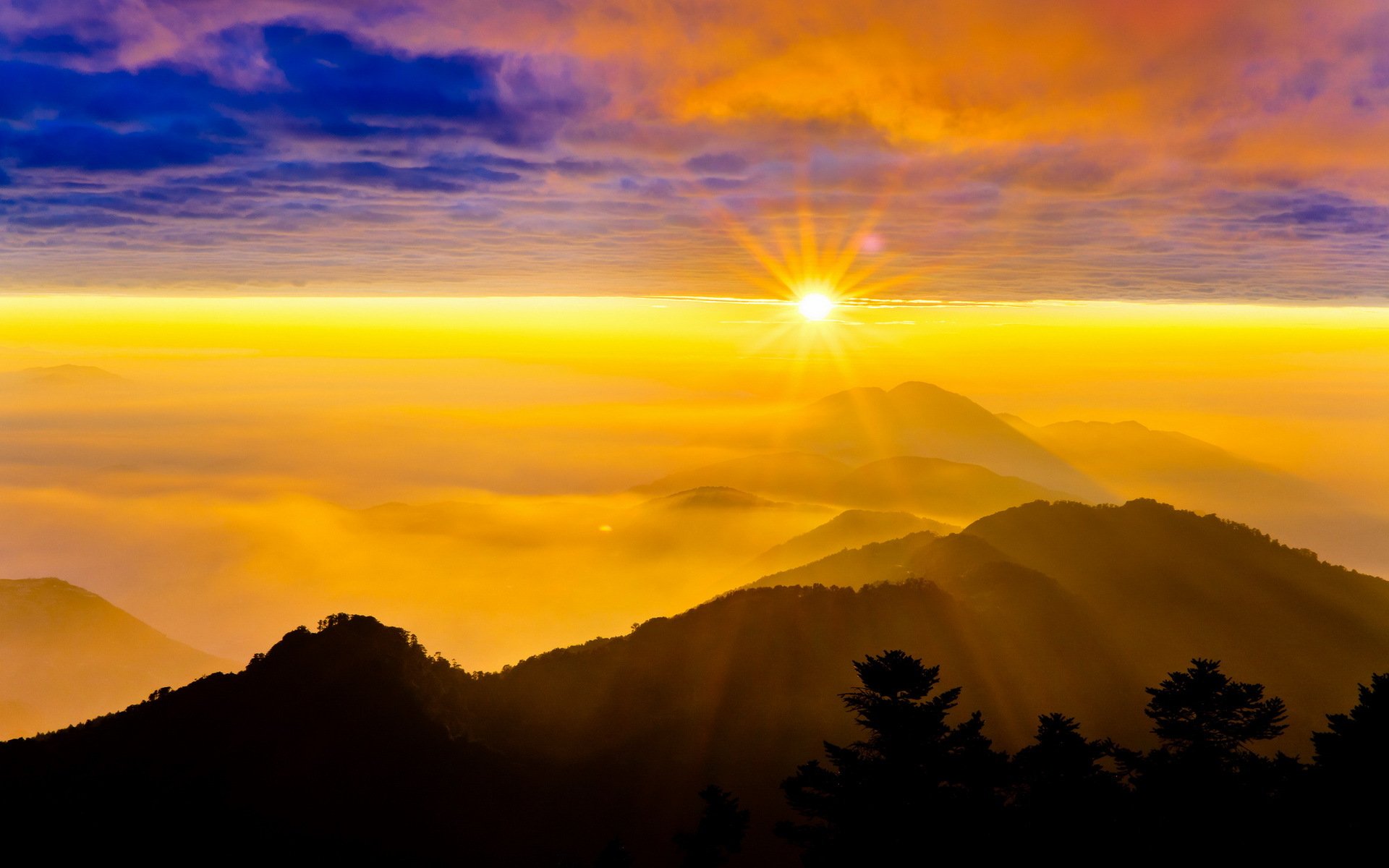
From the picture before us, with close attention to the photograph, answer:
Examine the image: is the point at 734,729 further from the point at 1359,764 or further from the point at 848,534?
the point at 848,534

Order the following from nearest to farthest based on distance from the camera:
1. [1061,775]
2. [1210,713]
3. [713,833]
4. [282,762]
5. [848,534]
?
[1061,775] < [1210,713] < [713,833] < [282,762] < [848,534]

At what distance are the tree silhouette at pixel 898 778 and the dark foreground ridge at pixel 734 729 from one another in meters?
0.14

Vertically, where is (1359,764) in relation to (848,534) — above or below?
below

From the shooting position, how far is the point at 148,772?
2183 inches

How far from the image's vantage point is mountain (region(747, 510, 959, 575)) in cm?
18375

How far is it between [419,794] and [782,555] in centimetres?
14518

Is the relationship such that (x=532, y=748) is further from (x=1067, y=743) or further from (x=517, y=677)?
(x=1067, y=743)

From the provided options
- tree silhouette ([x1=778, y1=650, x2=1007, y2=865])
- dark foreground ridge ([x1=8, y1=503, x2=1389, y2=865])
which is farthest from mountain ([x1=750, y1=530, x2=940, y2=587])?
tree silhouette ([x1=778, y1=650, x2=1007, y2=865])

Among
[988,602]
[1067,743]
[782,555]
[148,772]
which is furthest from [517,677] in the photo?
[782,555]

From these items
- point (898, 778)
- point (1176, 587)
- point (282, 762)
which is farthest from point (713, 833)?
point (1176, 587)

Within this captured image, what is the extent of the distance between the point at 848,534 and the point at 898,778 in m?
168

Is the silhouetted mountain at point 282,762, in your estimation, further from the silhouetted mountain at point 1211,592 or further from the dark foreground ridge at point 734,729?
the silhouetted mountain at point 1211,592

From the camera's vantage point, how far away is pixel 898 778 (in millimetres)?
23344

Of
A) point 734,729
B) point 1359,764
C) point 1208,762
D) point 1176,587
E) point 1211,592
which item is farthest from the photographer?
point 1176,587
